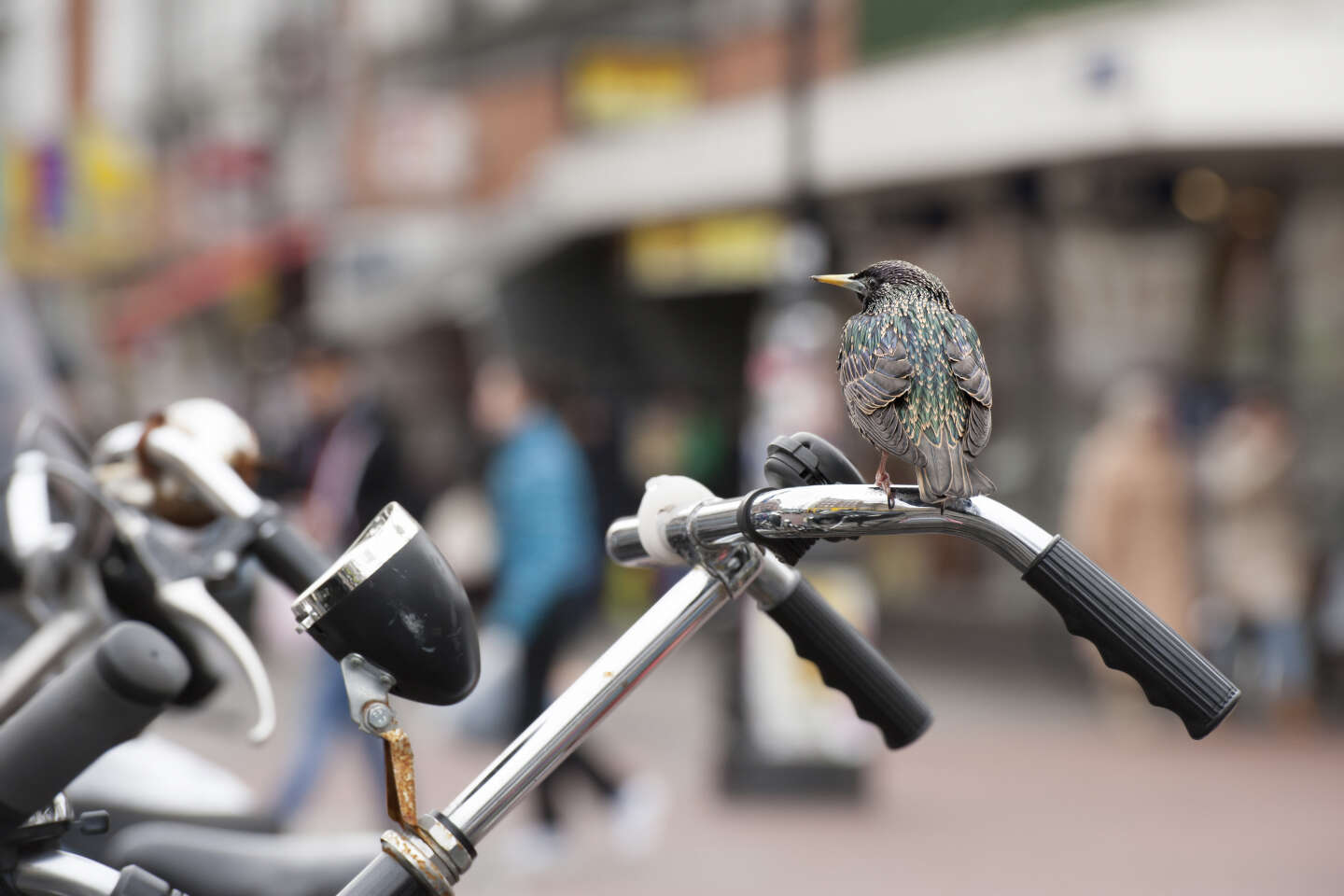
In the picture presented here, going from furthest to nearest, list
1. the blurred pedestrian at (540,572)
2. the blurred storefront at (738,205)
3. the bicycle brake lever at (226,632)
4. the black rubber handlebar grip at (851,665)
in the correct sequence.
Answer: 1. the blurred storefront at (738,205)
2. the blurred pedestrian at (540,572)
3. the bicycle brake lever at (226,632)
4. the black rubber handlebar grip at (851,665)

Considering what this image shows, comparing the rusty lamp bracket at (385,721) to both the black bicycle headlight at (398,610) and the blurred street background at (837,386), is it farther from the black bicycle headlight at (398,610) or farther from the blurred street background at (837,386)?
the blurred street background at (837,386)

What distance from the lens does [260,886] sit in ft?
5.87

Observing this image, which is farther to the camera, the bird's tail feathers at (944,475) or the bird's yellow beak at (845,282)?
the bird's yellow beak at (845,282)

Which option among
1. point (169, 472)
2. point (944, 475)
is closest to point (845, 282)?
point (944, 475)

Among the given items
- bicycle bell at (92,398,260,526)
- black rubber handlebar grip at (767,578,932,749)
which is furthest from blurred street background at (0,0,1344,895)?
black rubber handlebar grip at (767,578,932,749)

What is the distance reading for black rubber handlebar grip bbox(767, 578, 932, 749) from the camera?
1689 mm

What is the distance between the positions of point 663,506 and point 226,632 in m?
0.60

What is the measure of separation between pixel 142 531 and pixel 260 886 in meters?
0.48

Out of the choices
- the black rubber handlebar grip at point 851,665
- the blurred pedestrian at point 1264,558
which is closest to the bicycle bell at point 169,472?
the black rubber handlebar grip at point 851,665

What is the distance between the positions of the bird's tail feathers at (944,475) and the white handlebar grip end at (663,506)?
0.32 meters

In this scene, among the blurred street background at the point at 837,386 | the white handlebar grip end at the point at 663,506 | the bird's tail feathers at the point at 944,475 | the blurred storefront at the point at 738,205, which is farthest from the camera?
the blurred storefront at the point at 738,205

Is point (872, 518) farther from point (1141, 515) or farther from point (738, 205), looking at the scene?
point (738, 205)

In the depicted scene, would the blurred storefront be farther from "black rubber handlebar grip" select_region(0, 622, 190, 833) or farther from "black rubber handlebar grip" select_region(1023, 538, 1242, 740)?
"black rubber handlebar grip" select_region(1023, 538, 1242, 740)

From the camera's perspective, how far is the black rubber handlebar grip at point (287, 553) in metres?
1.87
